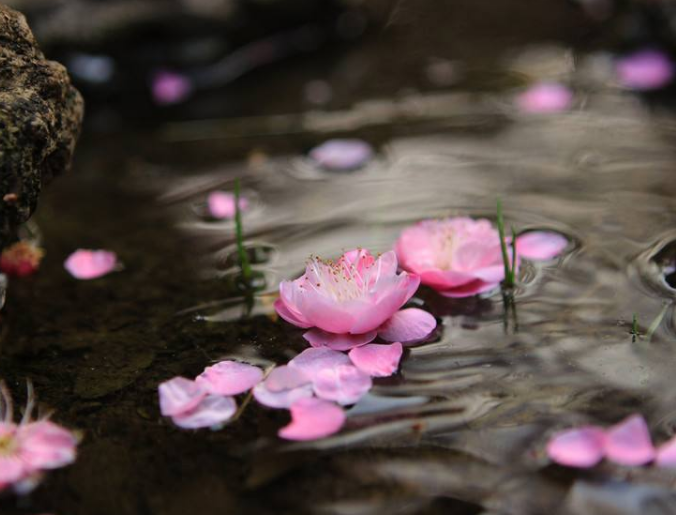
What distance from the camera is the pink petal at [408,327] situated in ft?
5.25

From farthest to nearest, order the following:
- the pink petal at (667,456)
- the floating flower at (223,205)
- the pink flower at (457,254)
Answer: the floating flower at (223,205) < the pink flower at (457,254) < the pink petal at (667,456)

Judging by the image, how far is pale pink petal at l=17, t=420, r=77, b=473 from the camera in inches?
54.3

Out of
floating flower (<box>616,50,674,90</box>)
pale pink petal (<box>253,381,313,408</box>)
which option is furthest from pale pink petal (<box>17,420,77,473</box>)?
floating flower (<box>616,50,674,90</box>)

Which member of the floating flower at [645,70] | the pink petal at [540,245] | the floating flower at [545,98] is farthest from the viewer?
the floating flower at [645,70]

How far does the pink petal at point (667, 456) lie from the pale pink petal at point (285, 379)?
0.59 meters

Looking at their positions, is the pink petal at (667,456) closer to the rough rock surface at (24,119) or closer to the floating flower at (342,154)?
the rough rock surface at (24,119)

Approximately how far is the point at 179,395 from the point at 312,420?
0.82ft

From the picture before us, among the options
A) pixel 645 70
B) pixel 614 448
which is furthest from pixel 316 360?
pixel 645 70

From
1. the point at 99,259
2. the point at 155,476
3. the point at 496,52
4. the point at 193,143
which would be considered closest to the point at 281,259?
the point at 99,259

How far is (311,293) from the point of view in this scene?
60.3 inches

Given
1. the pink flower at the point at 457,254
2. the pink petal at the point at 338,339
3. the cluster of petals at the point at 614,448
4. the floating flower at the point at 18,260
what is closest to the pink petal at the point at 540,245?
the pink flower at the point at 457,254

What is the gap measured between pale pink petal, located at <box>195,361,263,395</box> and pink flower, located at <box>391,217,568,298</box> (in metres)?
0.42

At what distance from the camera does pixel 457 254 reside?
175cm

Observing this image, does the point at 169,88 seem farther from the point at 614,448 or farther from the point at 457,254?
the point at 614,448
